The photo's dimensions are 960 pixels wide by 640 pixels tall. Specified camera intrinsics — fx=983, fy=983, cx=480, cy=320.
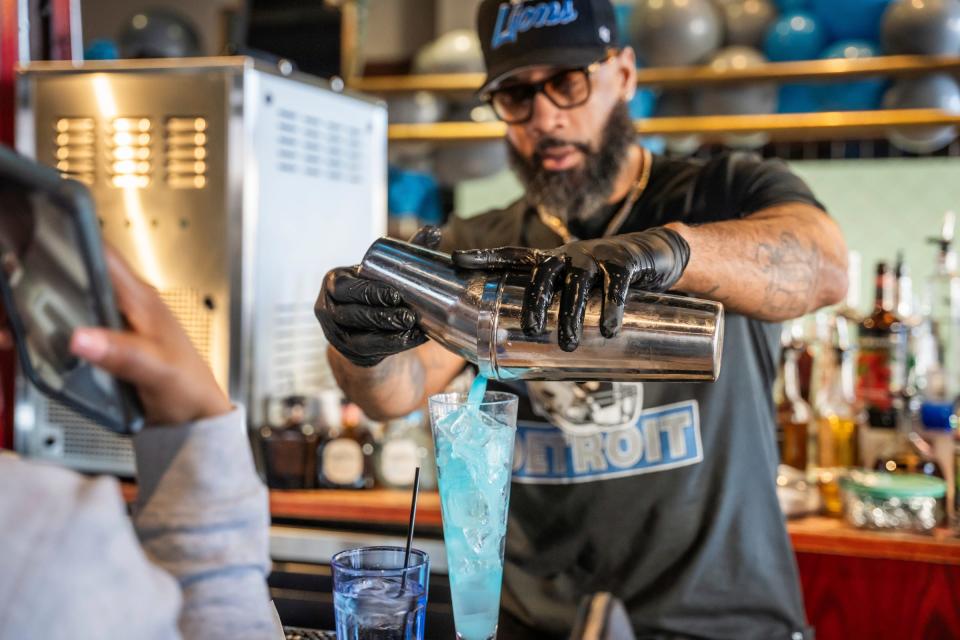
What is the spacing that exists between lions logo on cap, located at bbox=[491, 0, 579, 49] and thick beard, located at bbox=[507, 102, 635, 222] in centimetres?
22

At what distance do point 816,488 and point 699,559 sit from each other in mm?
851

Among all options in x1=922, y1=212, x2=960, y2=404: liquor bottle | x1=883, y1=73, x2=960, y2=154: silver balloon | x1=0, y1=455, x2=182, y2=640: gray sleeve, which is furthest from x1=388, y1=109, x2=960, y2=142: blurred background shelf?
x1=0, y1=455, x2=182, y2=640: gray sleeve

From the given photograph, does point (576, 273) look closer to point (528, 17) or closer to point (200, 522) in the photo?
point (200, 522)

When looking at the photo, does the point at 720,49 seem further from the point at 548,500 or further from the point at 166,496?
the point at 166,496

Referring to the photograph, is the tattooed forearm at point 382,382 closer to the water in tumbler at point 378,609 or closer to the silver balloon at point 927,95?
the water in tumbler at point 378,609

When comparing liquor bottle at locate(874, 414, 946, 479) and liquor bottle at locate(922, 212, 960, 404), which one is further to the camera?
liquor bottle at locate(922, 212, 960, 404)

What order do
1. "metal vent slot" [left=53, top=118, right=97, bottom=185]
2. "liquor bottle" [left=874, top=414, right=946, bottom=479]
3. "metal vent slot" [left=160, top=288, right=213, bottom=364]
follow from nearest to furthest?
1. "liquor bottle" [left=874, top=414, right=946, bottom=479]
2. "metal vent slot" [left=160, top=288, right=213, bottom=364]
3. "metal vent slot" [left=53, top=118, right=97, bottom=185]

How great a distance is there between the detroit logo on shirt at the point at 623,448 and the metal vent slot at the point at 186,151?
121cm

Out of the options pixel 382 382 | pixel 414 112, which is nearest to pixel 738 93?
pixel 414 112

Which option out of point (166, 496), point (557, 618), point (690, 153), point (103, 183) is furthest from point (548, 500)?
point (690, 153)

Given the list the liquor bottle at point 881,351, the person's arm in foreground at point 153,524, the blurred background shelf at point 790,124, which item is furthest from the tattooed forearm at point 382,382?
the blurred background shelf at point 790,124

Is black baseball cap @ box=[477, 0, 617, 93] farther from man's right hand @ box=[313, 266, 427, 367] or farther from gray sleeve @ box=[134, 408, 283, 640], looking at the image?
gray sleeve @ box=[134, 408, 283, 640]

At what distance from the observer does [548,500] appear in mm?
1777

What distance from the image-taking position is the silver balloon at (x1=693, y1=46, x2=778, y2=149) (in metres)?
4.44
